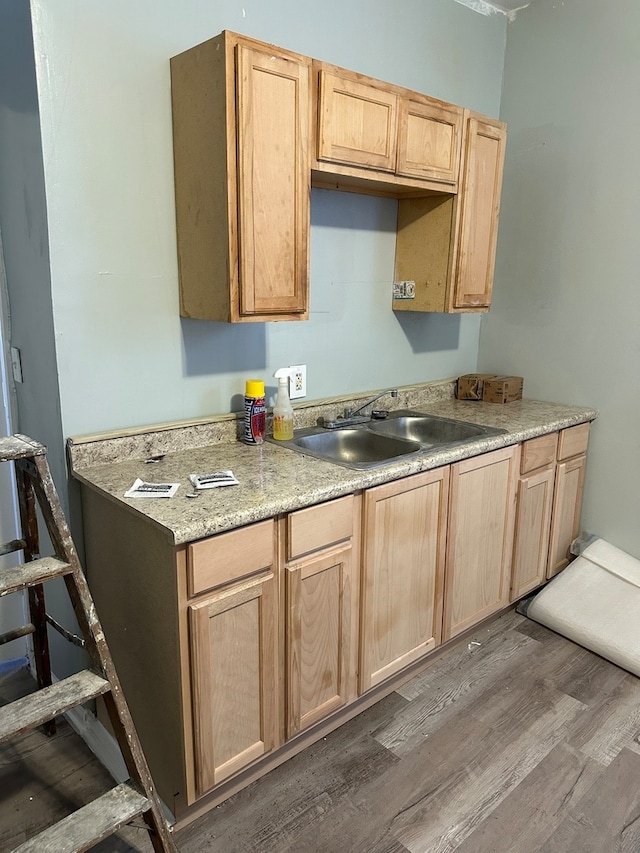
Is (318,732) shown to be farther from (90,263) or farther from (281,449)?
(90,263)

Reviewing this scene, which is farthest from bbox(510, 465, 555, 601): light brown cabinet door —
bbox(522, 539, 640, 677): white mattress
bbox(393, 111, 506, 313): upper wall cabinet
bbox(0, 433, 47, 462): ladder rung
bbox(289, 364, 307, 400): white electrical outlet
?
bbox(0, 433, 47, 462): ladder rung

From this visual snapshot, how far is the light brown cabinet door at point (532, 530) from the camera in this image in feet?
8.12

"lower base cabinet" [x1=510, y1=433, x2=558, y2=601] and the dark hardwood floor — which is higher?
"lower base cabinet" [x1=510, y1=433, x2=558, y2=601]

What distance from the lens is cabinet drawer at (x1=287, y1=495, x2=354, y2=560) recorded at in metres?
1.66

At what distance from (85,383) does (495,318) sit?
2.02 m

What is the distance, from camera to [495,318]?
10.0ft

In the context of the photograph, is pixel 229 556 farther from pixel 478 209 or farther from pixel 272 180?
pixel 478 209

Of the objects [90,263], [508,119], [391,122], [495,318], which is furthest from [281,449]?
[508,119]

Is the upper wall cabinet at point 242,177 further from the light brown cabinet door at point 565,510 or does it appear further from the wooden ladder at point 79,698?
the light brown cabinet door at point 565,510

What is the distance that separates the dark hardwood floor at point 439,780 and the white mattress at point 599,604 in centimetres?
13

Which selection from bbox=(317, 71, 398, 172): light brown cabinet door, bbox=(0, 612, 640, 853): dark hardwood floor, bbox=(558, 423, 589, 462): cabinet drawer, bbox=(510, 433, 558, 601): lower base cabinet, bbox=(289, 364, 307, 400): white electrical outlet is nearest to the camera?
bbox=(0, 612, 640, 853): dark hardwood floor

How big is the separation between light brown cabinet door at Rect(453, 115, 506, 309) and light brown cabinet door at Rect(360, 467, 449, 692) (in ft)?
2.86

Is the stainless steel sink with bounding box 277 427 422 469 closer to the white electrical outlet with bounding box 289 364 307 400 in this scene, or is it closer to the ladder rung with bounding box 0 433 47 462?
the white electrical outlet with bounding box 289 364 307 400

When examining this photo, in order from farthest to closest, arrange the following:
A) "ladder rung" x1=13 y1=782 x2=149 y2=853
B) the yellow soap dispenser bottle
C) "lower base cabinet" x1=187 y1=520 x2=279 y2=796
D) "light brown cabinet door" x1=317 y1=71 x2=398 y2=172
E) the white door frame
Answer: the yellow soap dispenser bottle, the white door frame, "light brown cabinet door" x1=317 y1=71 x2=398 y2=172, "lower base cabinet" x1=187 y1=520 x2=279 y2=796, "ladder rung" x1=13 y1=782 x2=149 y2=853
